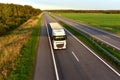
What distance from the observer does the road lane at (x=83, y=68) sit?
1783cm

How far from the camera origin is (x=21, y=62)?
22953mm

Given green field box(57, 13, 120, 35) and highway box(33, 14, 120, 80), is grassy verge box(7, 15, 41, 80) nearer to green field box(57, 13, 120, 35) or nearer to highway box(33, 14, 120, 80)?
highway box(33, 14, 120, 80)

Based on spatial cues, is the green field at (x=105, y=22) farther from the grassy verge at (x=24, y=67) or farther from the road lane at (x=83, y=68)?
the grassy verge at (x=24, y=67)

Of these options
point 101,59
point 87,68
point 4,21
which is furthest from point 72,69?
point 4,21

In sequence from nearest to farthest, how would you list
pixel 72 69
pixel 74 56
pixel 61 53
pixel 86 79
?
pixel 86 79 → pixel 72 69 → pixel 74 56 → pixel 61 53

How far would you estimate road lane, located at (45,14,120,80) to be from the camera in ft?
58.5

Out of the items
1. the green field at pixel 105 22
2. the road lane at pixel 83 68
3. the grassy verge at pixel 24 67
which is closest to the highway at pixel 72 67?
the road lane at pixel 83 68

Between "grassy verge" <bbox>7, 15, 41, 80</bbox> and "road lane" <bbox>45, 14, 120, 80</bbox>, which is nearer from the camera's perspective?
"road lane" <bbox>45, 14, 120, 80</bbox>

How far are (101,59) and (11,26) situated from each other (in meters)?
61.1

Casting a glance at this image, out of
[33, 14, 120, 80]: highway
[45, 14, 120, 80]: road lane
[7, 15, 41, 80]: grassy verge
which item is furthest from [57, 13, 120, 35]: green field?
[7, 15, 41, 80]: grassy verge

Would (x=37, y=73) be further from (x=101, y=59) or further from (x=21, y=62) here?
(x=101, y=59)

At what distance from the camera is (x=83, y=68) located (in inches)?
799

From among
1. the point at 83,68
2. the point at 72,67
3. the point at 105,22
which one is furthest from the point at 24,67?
the point at 105,22

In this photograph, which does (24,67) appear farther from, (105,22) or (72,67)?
(105,22)
